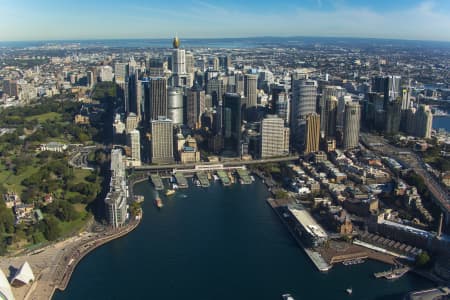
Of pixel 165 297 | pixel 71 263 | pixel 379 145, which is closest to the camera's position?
pixel 165 297

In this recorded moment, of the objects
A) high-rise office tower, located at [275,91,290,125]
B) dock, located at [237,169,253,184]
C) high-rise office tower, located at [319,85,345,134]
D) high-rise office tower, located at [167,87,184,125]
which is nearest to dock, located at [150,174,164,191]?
dock, located at [237,169,253,184]

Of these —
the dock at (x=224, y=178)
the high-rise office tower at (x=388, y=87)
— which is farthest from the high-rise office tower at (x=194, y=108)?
the high-rise office tower at (x=388, y=87)

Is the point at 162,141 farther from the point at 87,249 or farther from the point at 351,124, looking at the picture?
the point at 87,249

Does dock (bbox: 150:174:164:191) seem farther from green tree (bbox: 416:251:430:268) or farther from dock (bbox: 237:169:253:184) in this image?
green tree (bbox: 416:251:430:268)

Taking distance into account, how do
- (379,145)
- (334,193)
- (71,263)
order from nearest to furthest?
1. (71,263)
2. (334,193)
3. (379,145)

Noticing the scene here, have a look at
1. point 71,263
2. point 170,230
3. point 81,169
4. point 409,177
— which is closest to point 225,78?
point 81,169

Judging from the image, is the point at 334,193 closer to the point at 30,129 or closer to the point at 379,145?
the point at 379,145

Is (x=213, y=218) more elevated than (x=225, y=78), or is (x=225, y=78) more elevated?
(x=225, y=78)
